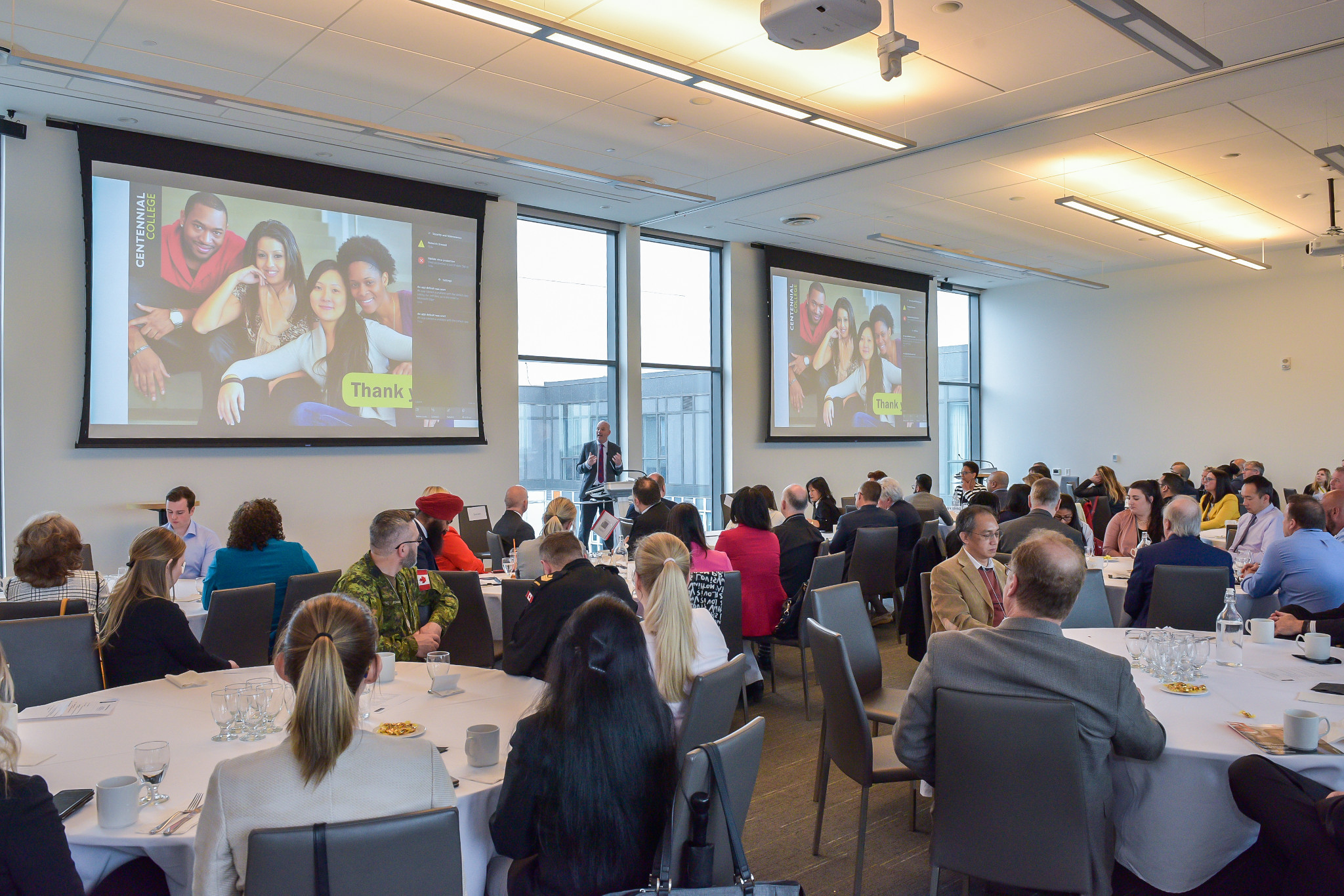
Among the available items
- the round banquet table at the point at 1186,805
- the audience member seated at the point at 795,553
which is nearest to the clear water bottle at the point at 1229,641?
the round banquet table at the point at 1186,805

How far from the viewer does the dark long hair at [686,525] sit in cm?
490

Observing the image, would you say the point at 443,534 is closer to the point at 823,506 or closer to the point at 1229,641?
the point at 1229,641

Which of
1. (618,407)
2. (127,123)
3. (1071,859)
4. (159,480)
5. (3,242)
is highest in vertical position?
(127,123)

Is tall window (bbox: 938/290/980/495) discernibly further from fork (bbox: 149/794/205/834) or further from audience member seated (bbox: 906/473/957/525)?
fork (bbox: 149/794/205/834)

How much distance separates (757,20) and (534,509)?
594 centimetres

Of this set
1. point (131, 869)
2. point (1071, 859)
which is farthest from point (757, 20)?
point (131, 869)

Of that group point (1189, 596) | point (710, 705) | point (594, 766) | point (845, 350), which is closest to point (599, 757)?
point (594, 766)

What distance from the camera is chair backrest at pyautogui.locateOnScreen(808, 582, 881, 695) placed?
145 inches

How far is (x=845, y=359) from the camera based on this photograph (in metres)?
12.5

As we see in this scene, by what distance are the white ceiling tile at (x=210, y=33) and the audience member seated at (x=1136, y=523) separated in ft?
20.7

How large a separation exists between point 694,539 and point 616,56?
2.70 m

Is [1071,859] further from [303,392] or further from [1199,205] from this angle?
[1199,205]

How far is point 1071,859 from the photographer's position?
2285mm

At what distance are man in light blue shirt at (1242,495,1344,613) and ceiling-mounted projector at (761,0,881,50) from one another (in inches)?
122
